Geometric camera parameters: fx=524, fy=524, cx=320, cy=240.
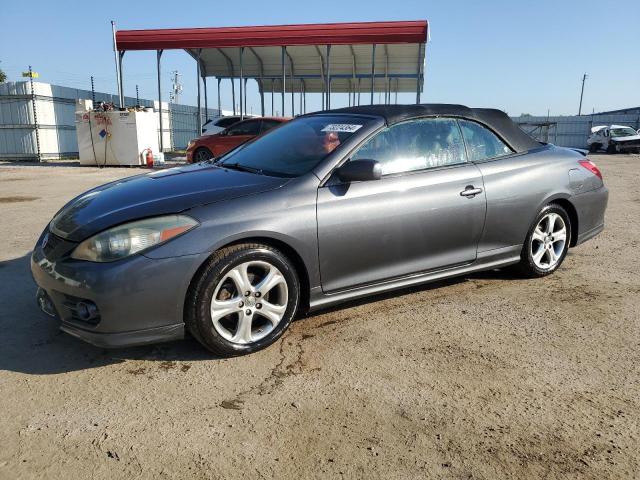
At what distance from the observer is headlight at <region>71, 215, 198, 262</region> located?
9.30 feet

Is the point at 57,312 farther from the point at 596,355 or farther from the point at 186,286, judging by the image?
the point at 596,355

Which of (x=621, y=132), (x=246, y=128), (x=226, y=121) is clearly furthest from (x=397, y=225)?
(x=621, y=132)

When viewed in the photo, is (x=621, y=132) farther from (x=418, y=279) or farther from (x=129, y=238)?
(x=129, y=238)

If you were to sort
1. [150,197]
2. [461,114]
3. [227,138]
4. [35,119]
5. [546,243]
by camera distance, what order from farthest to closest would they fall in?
[35,119] → [227,138] → [546,243] → [461,114] → [150,197]

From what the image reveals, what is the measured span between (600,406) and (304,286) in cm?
175

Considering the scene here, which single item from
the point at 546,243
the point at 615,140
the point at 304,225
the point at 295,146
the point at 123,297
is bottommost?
the point at 615,140

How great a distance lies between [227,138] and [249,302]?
474 inches

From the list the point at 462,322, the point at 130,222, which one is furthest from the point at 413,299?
the point at 130,222

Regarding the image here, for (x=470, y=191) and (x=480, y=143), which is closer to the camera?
(x=470, y=191)

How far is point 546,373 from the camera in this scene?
115 inches

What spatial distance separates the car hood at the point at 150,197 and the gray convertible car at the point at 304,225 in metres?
0.01

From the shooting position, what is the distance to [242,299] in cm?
308

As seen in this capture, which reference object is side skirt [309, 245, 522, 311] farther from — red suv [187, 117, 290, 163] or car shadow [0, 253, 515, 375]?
red suv [187, 117, 290, 163]

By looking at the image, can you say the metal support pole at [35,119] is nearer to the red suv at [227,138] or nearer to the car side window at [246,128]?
the red suv at [227,138]
